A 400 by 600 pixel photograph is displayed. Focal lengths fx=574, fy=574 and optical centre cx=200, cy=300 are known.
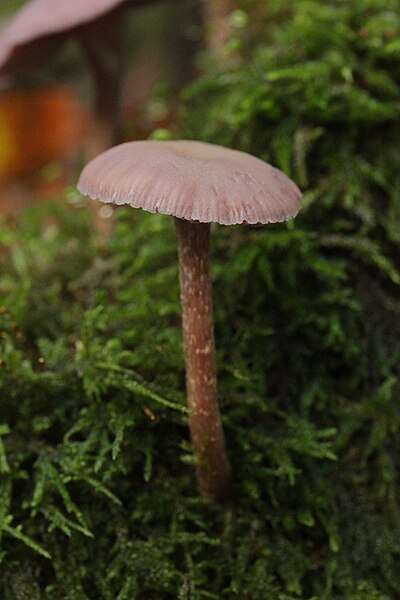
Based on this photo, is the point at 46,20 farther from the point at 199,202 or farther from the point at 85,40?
the point at 199,202

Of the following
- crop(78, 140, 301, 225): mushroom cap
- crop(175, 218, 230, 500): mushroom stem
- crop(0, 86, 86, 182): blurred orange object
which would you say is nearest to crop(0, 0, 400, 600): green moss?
crop(175, 218, 230, 500): mushroom stem

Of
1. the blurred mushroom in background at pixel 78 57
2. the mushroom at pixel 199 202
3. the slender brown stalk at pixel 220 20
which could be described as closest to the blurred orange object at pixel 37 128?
the blurred mushroom in background at pixel 78 57

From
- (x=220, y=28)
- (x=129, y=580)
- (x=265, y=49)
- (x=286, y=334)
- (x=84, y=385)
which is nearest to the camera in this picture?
(x=129, y=580)

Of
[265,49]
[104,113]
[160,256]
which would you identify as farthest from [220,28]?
[160,256]

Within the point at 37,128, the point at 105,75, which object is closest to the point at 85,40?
the point at 105,75

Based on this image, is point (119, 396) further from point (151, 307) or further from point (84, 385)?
point (151, 307)

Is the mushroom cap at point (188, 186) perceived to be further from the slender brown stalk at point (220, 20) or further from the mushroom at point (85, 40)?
the slender brown stalk at point (220, 20)

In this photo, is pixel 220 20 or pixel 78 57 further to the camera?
pixel 78 57
